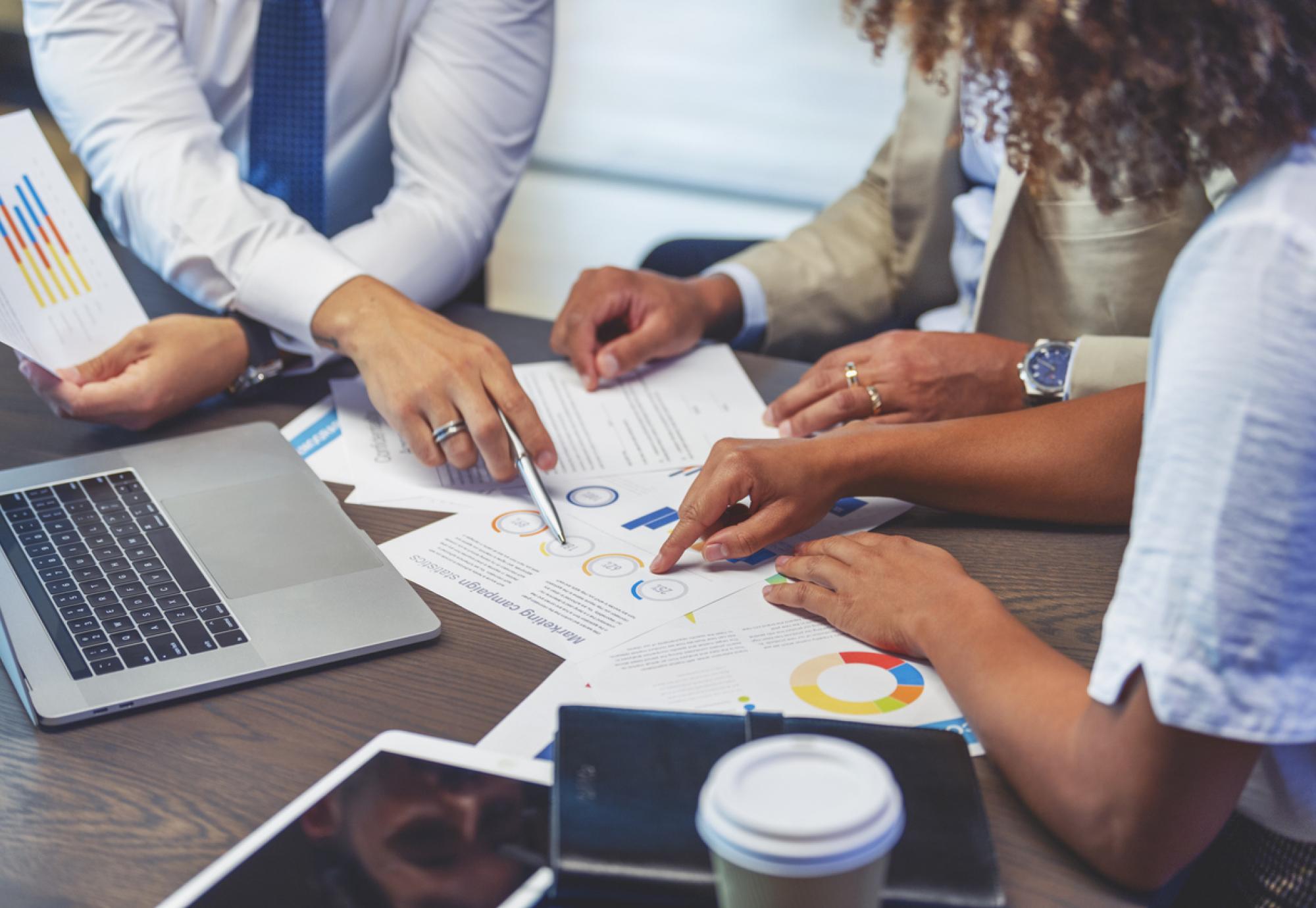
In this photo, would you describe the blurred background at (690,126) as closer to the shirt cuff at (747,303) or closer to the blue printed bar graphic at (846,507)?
the shirt cuff at (747,303)

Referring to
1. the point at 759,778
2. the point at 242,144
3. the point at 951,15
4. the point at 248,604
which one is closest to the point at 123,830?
the point at 248,604

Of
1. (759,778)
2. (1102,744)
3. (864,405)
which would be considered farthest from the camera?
(864,405)

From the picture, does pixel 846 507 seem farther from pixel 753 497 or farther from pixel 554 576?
pixel 554 576

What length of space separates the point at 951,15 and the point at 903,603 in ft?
1.19

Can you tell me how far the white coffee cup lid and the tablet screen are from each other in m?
0.15

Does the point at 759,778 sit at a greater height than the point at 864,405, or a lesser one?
greater

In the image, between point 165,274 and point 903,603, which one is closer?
point 903,603

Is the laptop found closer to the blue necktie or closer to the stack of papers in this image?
the stack of papers

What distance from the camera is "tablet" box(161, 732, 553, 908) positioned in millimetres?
526

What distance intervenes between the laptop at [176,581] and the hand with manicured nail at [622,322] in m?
0.34

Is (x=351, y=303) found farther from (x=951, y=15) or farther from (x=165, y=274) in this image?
(x=951, y=15)

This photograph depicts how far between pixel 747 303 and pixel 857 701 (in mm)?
828

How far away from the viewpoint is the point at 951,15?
581 mm

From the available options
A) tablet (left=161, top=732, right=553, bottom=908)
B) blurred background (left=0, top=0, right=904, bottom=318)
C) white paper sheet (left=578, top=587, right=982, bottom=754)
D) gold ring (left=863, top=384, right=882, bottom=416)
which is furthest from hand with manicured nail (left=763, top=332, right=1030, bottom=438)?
blurred background (left=0, top=0, right=904, bottom=318)
